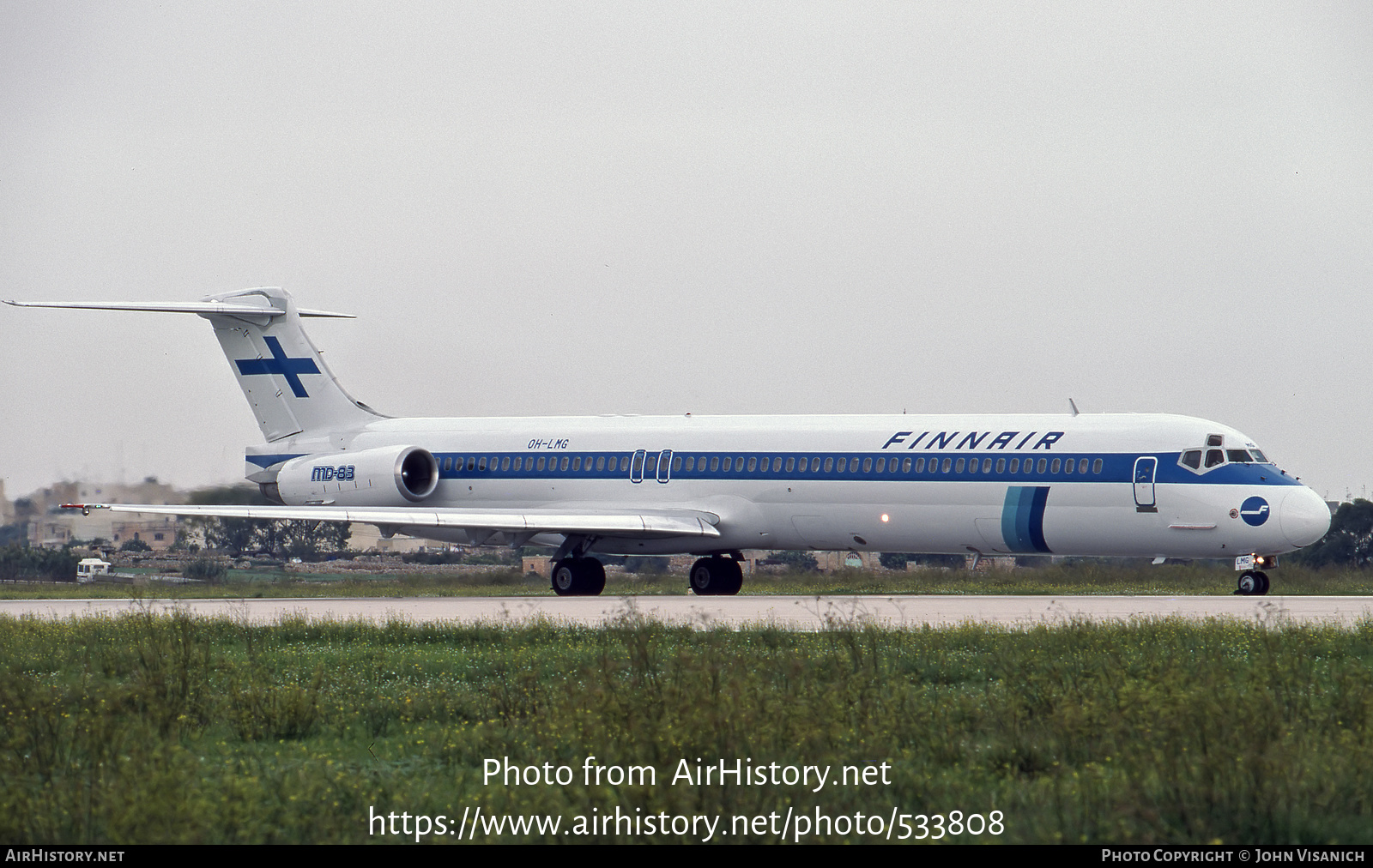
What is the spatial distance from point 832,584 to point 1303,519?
1345 centimetres

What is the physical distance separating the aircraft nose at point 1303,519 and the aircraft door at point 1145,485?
7.13 ft

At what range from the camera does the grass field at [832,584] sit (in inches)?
1396

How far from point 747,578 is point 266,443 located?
12.7m

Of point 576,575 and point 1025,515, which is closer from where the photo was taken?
point 1025,515

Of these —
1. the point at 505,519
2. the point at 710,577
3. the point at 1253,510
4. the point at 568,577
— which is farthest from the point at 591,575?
the point at 1253,510

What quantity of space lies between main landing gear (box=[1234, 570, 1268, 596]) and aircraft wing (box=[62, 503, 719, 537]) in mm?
10436

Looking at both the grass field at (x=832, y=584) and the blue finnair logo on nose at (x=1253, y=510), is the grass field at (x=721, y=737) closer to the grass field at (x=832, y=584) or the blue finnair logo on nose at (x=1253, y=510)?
the blue finnair logo on nose at (x=1253, y=510)

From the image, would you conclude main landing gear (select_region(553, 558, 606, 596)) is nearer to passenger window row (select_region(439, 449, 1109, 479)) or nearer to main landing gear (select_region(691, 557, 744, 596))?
passenger window row (select_region(439, 449, 1109, 479))

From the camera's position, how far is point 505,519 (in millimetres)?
33406

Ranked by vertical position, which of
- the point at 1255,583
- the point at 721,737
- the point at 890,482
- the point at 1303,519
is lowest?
the point at 1255,583

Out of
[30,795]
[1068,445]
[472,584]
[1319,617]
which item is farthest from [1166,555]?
[30,795]

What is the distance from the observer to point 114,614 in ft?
86.6

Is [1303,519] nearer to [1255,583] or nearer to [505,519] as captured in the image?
[1255,583]

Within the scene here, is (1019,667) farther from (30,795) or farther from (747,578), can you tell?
(747,578)
